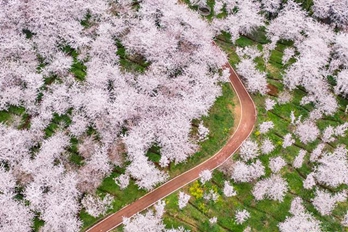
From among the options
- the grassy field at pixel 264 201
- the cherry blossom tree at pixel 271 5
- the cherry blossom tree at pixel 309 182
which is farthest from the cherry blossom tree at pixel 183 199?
the cherry blossom tree at pixel 271 5

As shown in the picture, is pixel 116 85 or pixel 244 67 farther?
pixel 244 67

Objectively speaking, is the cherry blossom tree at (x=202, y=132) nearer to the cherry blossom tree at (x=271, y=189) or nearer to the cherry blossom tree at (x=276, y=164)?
the cherry blossom tree at (x=271, y=189)

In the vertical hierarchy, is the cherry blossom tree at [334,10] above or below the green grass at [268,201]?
above

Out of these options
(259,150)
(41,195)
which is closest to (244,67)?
(259,150)

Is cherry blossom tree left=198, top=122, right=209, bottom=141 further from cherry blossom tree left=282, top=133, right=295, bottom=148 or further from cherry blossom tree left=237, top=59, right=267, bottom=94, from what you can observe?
cherry blossom tree left=282, top=133, right=295, bottom=148

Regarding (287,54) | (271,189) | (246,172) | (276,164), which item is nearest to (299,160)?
(276,164)

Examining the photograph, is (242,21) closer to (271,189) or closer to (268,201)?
(271,189)

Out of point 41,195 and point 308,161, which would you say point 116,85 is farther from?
point 308,161

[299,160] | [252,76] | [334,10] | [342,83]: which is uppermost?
[334,10]
